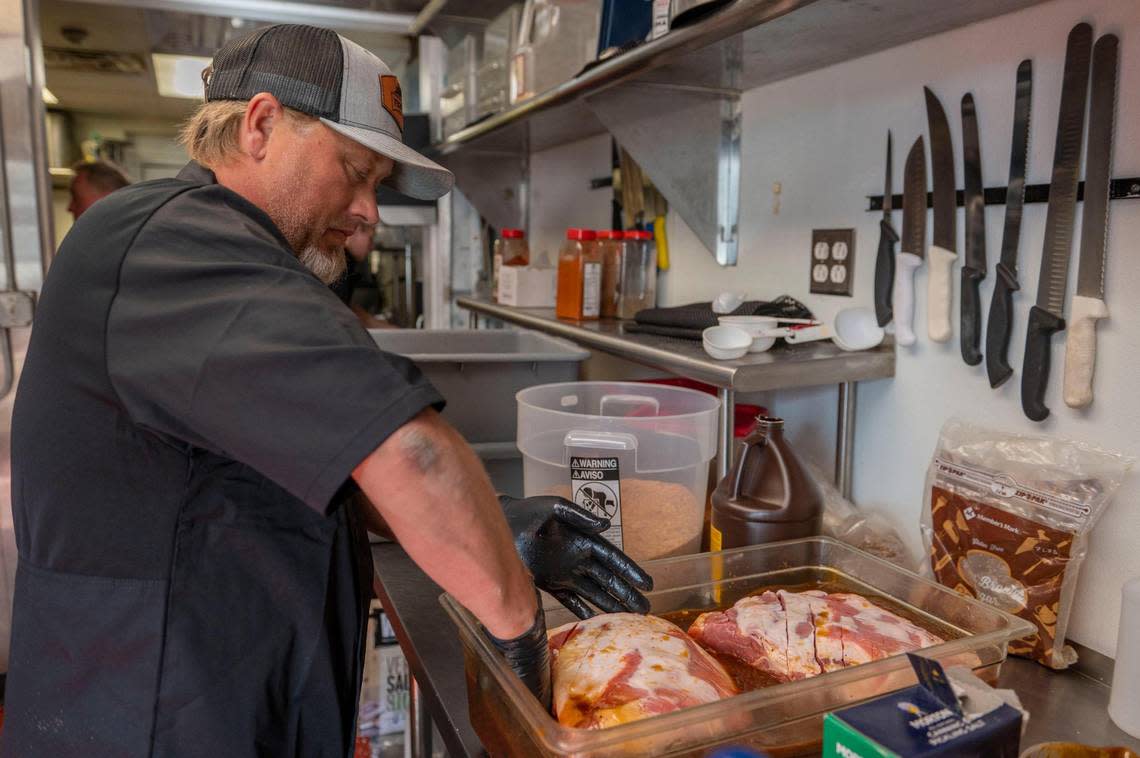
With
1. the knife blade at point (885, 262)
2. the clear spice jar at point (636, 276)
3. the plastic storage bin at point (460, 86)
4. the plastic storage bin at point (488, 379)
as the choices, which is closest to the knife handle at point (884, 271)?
the knife blade at point (885, 262)

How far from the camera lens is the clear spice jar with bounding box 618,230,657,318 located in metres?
2.23

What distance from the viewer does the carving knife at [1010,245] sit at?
1.18 meters

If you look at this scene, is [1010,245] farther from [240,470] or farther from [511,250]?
[511,250]

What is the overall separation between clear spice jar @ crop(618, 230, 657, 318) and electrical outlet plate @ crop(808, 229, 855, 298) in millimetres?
632

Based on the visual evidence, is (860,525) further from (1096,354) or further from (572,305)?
(572,305)

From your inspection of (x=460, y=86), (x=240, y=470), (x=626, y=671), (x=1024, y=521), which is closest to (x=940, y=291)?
(x=1024, y=521)

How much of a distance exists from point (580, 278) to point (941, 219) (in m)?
1.07

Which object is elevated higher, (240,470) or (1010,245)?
(1010,245)

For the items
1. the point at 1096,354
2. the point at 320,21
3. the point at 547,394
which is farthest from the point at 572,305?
the point at 320,21

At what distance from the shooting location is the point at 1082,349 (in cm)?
109

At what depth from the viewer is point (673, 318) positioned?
1704 mm

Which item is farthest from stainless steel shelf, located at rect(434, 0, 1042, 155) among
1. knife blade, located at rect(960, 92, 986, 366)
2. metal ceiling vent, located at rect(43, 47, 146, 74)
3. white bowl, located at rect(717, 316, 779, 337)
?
metal ceiling vent, located at rect(43, 47, 146, 74)

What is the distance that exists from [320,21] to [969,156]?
2.63 meters

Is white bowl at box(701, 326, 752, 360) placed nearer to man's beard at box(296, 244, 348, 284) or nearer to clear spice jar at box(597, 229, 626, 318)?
man's beard at box(296, 244, 348, 284)
